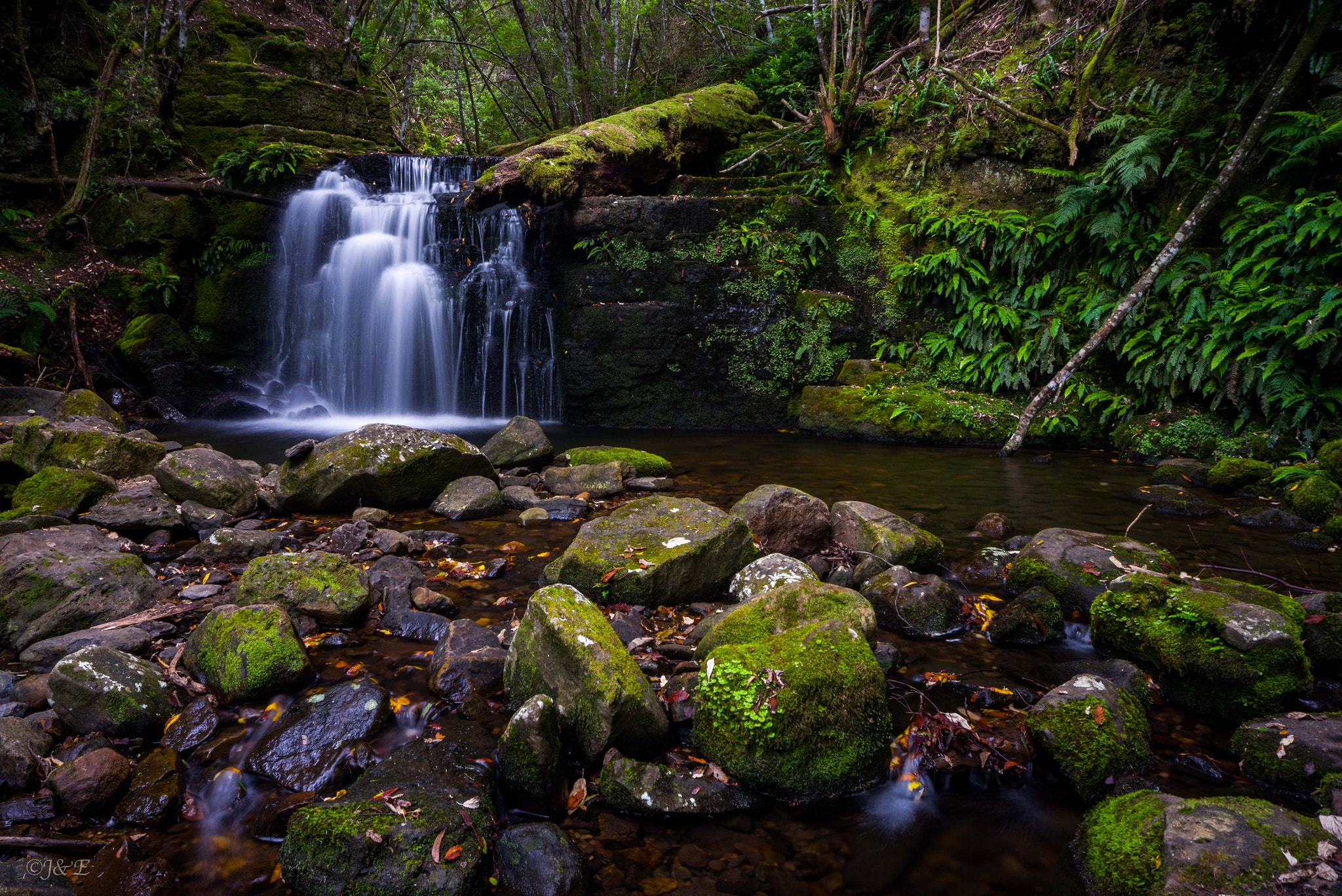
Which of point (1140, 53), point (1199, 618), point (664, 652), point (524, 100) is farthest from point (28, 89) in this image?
point (1140, 53)

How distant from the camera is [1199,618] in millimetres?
3334

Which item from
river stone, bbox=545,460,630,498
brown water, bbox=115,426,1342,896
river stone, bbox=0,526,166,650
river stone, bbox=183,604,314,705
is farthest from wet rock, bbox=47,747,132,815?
river stone, bbox=545,460,630,498

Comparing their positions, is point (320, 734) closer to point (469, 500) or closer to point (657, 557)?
point (657, 557)

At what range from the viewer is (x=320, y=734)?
115 inches

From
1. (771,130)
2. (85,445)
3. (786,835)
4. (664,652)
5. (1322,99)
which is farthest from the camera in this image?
(771,130)

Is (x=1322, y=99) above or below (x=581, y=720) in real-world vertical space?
above

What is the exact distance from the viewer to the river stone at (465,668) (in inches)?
130

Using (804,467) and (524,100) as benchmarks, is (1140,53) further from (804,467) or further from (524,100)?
(524,100)

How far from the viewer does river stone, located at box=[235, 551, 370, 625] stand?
12.8ft

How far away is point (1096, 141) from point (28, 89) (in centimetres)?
1913

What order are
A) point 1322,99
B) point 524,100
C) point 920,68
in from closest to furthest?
point 1322,99 < point 920,68 < point 524,100

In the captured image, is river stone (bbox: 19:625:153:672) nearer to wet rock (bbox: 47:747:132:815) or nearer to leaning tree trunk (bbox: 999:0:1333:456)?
wet rock (bbox: 47:747:132:815)

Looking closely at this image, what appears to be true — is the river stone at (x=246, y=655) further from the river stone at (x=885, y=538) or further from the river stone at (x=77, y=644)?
the river stone at (x=885, y=538)

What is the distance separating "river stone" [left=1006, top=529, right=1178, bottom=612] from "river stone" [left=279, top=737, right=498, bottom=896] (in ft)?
12.6
